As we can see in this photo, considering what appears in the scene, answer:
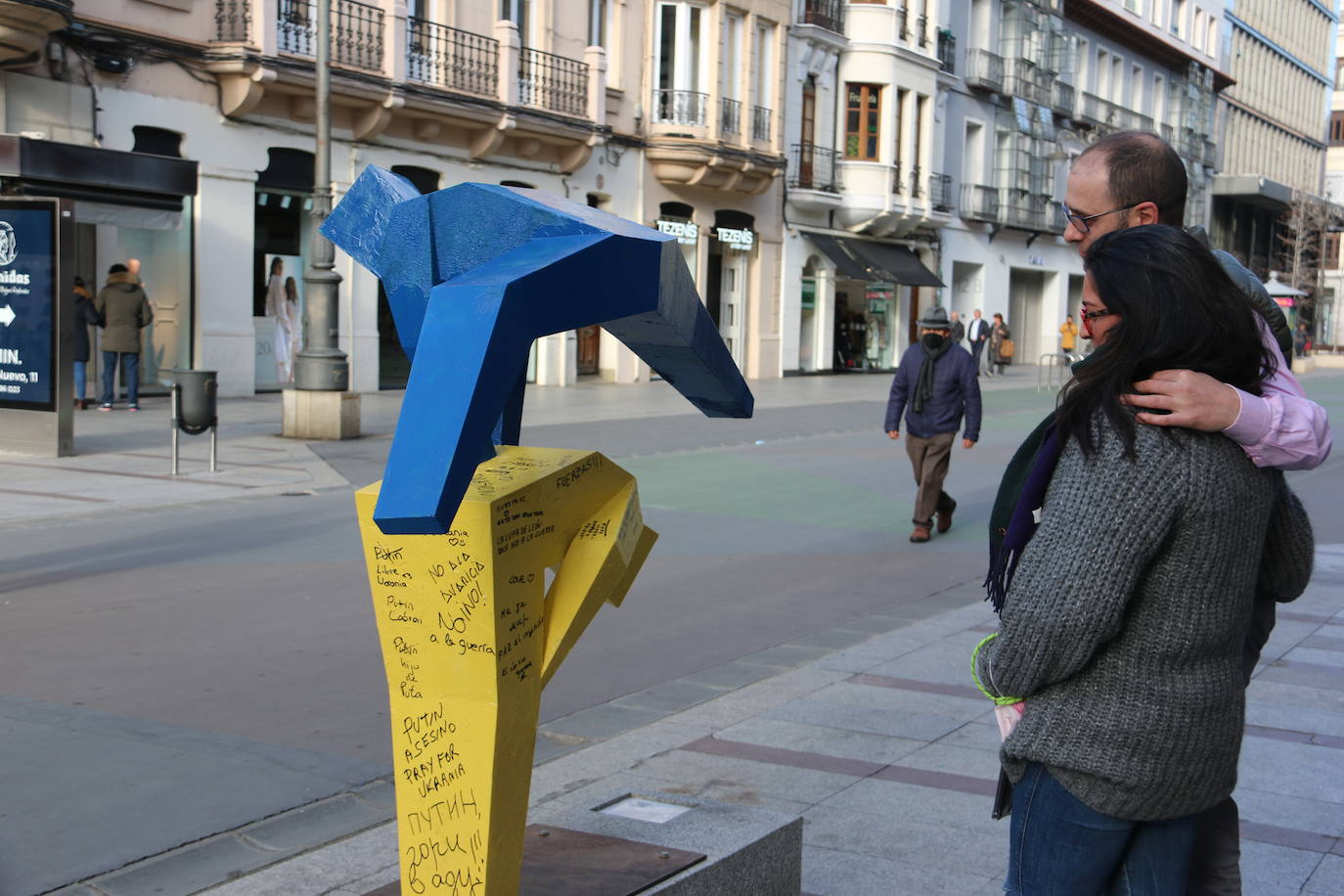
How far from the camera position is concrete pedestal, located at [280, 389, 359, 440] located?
1530cm

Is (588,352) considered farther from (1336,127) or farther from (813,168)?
(1336,127)

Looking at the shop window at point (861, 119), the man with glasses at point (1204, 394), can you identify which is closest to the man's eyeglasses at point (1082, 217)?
the man with glasses at point (1204, 394)

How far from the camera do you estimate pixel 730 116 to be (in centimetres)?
2989

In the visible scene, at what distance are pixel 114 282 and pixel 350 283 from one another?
5.28m

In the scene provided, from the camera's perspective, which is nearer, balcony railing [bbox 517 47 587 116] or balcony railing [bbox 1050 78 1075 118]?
balcony railing [bbox 517 47 587 116]

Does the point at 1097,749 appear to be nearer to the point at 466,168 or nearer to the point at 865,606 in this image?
the point at 865,606

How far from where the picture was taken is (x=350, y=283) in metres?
22.4

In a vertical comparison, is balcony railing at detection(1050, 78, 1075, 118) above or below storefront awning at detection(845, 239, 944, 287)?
above

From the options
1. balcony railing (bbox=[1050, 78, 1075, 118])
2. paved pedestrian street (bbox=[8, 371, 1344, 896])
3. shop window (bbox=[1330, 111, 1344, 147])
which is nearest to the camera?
paved pedestrian street (bbox=[8, 371, 1344, 896])

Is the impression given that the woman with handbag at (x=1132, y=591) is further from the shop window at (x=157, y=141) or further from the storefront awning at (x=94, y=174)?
the shop window at (x=157, y=141)

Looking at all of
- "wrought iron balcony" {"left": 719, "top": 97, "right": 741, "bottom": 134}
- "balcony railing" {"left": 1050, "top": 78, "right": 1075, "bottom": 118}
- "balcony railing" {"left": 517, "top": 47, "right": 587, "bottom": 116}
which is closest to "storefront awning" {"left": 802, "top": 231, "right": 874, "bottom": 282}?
"wrought iron balcony" {"left": 719, "top": 97, "right": 741, "bottom": 134}

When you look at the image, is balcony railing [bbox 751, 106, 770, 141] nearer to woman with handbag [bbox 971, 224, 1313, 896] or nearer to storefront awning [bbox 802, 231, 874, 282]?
storefront awning [bbox 802, 231, 874, 282]

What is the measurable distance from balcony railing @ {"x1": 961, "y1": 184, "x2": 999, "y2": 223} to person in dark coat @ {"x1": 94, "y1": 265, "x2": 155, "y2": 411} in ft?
89.4

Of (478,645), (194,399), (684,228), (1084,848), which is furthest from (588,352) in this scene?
(1084,848)
